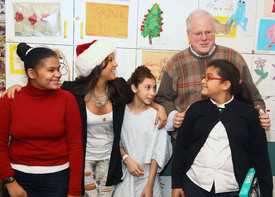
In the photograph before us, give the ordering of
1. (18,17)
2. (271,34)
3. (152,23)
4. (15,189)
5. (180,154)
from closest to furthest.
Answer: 1. (15,189)
2. (180,154)
3. (18,17)
4. (152,23)
5. (271,34)

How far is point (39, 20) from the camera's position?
233cm

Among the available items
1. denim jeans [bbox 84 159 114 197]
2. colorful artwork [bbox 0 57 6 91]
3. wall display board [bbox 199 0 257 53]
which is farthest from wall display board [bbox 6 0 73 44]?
wall display board [bbox 199 0 257 53]

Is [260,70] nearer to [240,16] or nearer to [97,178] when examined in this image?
[240,16]

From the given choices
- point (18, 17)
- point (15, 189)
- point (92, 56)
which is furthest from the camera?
point (18, 17)

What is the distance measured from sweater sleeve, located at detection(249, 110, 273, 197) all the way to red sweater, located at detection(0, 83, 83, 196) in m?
1.11

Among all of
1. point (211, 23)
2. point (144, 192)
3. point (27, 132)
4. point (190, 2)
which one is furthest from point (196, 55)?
point (27, 132)

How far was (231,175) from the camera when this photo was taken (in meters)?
1.47

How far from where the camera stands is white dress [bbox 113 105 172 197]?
1.89 meters

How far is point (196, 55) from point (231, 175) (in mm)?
1006

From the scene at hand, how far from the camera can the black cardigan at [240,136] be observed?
1459mm

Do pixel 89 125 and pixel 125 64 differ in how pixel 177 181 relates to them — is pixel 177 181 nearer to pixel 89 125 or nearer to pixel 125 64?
pixel 89 125

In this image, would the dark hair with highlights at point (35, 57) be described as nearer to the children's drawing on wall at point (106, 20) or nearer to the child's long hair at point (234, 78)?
the children's drawing on wall at point (106, 20)

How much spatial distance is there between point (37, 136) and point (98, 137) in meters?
0.49

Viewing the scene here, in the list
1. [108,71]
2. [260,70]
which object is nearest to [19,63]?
[108,71]
